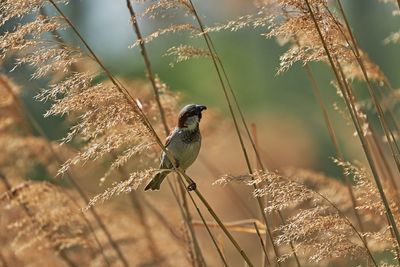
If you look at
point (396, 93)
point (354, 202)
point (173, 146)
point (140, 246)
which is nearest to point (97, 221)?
point (140, 246)

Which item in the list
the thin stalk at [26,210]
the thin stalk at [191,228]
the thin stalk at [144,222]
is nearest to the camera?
the thin stalk at [191,228]

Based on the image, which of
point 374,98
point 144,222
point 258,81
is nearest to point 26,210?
point 144,222

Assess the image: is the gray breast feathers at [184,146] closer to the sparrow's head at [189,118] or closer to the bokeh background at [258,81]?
the sparrow's head at [189,118]

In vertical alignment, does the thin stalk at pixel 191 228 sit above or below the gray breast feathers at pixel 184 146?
below

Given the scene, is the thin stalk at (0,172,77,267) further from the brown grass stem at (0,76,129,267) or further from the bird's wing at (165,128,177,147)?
the bird's wing at (165,128,177,147)

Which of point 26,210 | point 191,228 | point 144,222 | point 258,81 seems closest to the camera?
point 191,228

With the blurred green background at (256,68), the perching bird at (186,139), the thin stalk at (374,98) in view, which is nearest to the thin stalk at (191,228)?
the perching bird at (186,139)

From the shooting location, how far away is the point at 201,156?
14.1ft

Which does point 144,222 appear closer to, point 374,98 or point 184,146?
point 184,146

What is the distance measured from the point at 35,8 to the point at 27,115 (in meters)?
1.73

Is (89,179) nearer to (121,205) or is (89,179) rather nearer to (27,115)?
(121,205)

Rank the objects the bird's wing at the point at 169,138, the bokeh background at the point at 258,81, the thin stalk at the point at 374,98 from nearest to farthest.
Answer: the thin stalk at the point at 374,98, the bird's wing at the point at 169,138, the bokeh background at the point at 258,81

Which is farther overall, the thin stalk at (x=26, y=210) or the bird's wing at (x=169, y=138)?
the thin stalk at (x=26, y=210)

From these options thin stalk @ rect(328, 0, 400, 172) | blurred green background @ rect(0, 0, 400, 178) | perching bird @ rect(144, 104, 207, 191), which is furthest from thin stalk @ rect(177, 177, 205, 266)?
blurred green background @ rect(0, 0, 400, 178)
